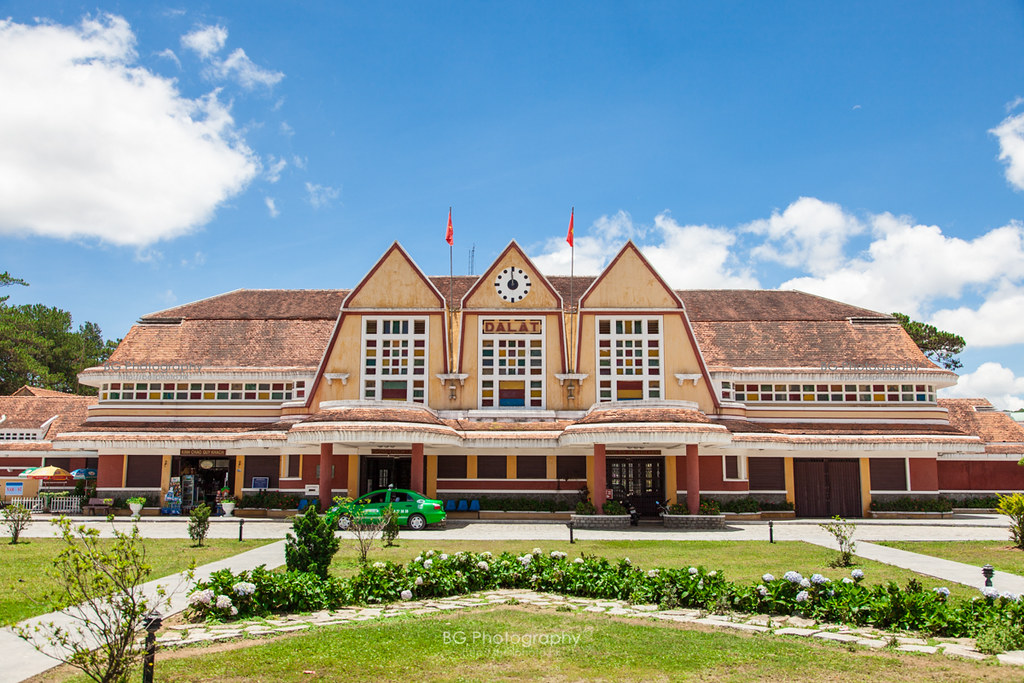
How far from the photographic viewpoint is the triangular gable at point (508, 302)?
34.2 m

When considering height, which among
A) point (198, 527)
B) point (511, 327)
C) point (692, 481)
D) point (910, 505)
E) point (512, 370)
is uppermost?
point (511, 327)

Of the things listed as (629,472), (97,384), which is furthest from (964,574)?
(97,384)

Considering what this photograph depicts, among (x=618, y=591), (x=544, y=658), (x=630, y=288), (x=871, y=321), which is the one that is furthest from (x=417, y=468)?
(x=871, y=321)

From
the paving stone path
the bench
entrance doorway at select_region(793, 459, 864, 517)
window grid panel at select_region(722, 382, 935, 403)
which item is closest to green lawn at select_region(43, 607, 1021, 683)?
the paving stone path

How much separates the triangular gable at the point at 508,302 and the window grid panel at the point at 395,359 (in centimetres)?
274

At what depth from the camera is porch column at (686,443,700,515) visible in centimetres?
2828

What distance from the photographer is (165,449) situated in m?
32.9

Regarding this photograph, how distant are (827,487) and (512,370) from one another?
15222 mm

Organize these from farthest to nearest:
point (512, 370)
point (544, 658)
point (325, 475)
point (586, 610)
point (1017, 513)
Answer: point (512, 370)
point (325, 475)
point (1017, 513)
point (586, 610)
point (544, 658)

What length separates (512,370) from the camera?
33875 millimetres

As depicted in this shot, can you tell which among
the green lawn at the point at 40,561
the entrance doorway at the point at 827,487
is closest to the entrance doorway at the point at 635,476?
the entrance doorway at the point at 827,487

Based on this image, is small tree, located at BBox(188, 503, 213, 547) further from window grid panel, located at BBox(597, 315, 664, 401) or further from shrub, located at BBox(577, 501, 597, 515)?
window grid panel, located at BBox(597, 315, 664, 401)

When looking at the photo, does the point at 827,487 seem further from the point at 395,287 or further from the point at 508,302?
the point at 395,287

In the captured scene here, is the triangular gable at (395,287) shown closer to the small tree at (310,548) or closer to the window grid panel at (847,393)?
the window grid panel at (847,393)
